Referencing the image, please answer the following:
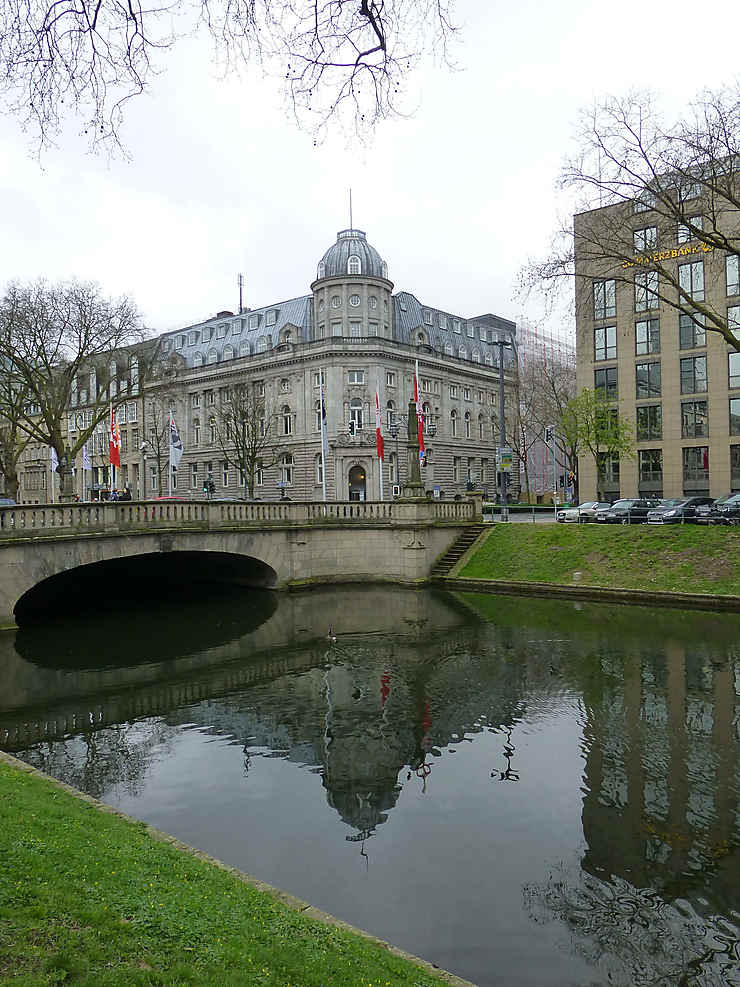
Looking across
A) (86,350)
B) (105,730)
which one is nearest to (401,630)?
(105,730)

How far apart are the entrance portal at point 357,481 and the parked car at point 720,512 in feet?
116

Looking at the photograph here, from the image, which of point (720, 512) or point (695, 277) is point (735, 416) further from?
point (720, 512)

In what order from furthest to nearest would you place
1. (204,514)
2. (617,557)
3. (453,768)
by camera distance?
(617,557), (204,514), (453,768)

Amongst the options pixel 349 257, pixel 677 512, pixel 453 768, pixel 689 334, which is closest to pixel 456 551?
pixel 677 512

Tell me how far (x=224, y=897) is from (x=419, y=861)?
3.56 metres

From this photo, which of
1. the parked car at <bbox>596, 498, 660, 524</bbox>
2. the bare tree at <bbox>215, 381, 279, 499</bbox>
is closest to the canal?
the parked car at <bbox>596, 498, 660, 524</bbox>

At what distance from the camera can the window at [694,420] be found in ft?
191

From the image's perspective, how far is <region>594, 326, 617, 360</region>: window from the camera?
204 feet

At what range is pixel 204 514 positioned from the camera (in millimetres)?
32500

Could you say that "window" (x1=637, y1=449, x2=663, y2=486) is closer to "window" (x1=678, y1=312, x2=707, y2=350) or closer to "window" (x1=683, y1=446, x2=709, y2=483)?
"window" (x1=683, y1=446, x2=709, y2=483)

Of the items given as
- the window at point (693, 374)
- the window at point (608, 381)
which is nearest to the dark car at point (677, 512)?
the window at point (693, 374)

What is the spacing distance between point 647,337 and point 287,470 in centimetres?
3799

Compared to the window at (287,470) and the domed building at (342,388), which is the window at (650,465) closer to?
the domed building at (342,388)

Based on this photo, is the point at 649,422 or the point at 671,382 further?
the point at 649,422
